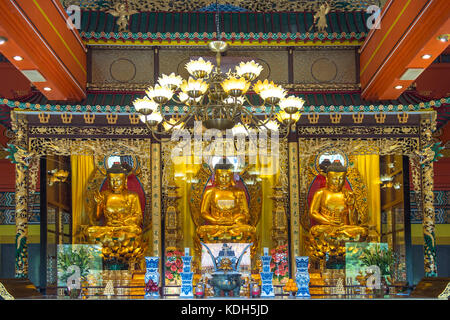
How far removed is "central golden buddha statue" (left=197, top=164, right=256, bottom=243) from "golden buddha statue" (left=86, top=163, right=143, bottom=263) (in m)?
0.88

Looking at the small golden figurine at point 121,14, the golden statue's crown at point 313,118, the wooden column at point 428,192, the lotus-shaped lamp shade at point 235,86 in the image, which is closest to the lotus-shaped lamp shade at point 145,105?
the lotus-shaped lamp shade at point 235,86

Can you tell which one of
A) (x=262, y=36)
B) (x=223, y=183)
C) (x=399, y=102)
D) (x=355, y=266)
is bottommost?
(x=355, y=266)

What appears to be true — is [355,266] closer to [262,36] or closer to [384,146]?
[384,146]

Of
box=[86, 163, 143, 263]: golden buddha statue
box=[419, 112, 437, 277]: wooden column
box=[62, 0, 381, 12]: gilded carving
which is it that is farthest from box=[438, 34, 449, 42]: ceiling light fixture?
box=[86, 163, 143, 263]: golden buddha statue

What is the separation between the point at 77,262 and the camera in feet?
28.5

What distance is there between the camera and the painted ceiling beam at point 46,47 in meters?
6.45

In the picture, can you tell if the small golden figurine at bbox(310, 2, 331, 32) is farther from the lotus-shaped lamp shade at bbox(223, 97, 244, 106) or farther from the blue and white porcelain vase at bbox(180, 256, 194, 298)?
the blue and white porcelain vase at bbox(180, 256, 194, 298)

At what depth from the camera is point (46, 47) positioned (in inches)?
283

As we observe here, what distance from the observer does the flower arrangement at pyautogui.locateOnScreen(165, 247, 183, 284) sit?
8391 millimetres

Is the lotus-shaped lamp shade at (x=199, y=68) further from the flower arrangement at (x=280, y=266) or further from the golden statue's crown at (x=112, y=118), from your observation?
the flower arrangement at (x=280, y=266)

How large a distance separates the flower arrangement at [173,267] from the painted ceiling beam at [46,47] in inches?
93.1

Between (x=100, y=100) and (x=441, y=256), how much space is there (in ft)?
17.5

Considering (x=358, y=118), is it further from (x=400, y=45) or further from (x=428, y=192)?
(x=400, y=45)
